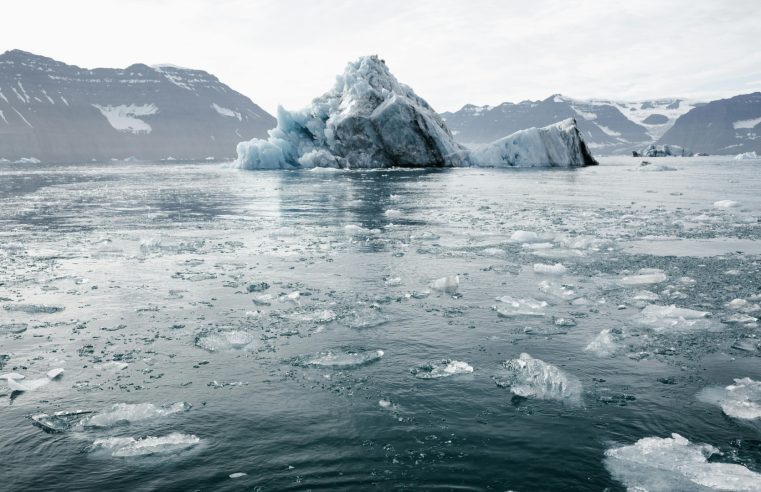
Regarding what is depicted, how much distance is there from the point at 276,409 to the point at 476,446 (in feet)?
4.63

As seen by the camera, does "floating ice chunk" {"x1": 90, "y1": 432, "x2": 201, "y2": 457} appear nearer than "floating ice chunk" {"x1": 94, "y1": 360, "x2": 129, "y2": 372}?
Yes

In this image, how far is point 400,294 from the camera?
6820mm

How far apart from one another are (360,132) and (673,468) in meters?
37.7

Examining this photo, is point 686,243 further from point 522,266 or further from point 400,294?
point 400,294

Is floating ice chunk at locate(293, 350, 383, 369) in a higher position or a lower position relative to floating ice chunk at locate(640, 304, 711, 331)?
lower

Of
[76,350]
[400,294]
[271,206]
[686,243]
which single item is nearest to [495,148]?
[271,206]

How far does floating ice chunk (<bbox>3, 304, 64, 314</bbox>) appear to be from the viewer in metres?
6.13

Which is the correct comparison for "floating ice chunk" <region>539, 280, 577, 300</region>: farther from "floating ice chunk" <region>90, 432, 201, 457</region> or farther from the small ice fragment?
the small ice fragment

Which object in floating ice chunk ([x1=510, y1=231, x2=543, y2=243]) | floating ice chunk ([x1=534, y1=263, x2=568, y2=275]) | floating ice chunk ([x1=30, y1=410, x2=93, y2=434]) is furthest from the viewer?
floating ice chunk ([x1=510, y1=231, x2=543, y2=243])

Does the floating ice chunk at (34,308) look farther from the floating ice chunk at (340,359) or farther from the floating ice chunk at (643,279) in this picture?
the floating ice chunk at (643,279)

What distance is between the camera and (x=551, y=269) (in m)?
7.98

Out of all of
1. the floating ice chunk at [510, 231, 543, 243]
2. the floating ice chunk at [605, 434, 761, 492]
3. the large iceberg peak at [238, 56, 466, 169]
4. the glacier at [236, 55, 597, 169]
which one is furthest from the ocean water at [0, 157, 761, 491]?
the glacier at [236, 55, 597, 169]

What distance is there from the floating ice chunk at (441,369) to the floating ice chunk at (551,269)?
3.88 m

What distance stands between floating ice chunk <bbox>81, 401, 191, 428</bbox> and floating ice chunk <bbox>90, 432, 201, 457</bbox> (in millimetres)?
221
